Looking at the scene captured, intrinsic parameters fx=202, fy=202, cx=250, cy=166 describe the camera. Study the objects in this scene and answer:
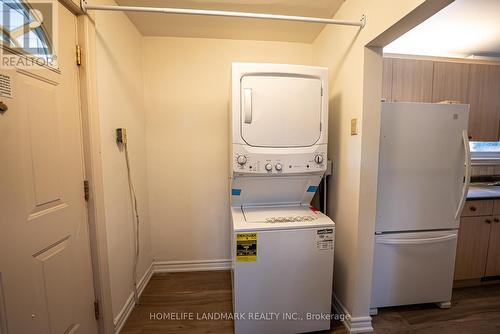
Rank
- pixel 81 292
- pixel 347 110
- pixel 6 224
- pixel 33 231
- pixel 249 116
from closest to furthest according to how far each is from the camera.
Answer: pixel 6 224, pixel 33 231, pixel 81 292, pixel 249 116, pixel 347 110

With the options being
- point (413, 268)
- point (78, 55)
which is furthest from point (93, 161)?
point (413, 268)

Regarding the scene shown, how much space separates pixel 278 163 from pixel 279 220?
1.29ft

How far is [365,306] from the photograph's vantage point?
4.76ft

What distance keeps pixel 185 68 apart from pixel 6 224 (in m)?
1.75

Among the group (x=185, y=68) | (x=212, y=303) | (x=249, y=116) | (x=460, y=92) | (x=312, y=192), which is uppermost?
(x=185, y=68)

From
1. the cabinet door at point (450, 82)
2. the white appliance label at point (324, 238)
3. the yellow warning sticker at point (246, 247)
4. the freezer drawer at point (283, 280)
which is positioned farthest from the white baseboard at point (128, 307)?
the cabinet door at point (450, 82)

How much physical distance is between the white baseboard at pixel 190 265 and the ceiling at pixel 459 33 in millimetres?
2981

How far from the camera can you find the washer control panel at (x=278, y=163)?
4.55 feet

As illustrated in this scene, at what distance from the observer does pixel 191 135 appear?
2.08 m

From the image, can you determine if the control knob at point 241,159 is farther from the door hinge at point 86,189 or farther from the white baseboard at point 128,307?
the white baseboard at point 128,307

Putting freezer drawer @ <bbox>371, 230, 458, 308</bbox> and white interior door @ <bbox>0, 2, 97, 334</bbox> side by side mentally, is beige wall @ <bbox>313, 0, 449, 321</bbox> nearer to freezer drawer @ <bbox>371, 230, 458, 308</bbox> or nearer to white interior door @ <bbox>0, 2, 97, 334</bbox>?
freezer drawer @ <bbox>371, 230, 458, 308</bbox>

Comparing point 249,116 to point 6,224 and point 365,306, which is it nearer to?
point 6,224

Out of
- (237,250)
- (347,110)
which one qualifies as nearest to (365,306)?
(237,250)

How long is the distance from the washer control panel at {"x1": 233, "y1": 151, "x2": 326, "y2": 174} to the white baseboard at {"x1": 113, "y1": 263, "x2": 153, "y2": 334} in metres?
1.37
